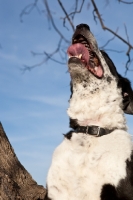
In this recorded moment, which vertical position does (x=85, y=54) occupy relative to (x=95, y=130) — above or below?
above

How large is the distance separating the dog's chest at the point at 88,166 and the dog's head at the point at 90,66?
Result: 513mm

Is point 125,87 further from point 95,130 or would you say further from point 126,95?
point 95,130

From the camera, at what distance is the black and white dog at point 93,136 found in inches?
199

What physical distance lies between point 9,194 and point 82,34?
1.88m

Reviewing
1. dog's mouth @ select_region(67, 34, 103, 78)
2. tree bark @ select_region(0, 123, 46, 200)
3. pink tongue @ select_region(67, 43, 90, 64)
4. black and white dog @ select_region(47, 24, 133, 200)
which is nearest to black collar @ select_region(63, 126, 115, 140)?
black and white dog @ select_region(47, 24, 133, 200)

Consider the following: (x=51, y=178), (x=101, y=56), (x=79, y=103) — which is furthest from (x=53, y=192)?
(x=101, y=56)

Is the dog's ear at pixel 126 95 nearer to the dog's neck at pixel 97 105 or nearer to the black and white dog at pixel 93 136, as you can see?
the black and white dog at pixel 93 136

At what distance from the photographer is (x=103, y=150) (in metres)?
5.13

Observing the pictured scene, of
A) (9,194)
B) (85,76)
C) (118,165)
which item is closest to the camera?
(118,165)

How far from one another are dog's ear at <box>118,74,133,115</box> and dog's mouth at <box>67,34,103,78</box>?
0.28 meters

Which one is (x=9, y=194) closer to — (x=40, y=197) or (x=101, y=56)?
(x=40, y=197)

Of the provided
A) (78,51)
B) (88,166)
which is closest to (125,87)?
(78,51)

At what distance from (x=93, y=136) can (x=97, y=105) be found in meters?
0.30

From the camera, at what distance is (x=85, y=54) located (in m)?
5.53
